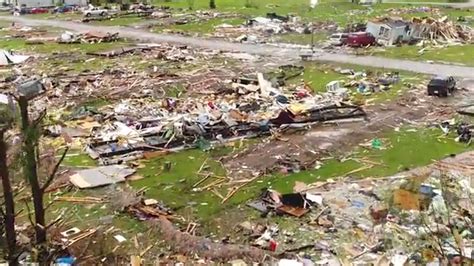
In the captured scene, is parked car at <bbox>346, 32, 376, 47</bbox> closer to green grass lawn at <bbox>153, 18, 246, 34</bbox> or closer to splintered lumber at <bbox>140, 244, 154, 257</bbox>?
green grass lawn at <bbox>153, 18, 246, 34</bbox>

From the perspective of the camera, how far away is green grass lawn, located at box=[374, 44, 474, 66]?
26.9 m

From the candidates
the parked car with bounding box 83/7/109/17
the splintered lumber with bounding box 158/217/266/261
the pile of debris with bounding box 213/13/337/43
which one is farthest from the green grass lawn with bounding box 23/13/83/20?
the splintered lumber with bounding box 158/217/266/261

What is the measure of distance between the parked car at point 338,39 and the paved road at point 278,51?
2.13 m

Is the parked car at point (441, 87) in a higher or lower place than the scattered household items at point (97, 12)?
higher

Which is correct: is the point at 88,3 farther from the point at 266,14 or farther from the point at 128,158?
the point at 128,158

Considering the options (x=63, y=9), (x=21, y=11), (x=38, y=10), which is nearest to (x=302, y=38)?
(x=63, y=9)

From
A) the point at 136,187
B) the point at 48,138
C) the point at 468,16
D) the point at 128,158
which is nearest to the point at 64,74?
the point at 48,138

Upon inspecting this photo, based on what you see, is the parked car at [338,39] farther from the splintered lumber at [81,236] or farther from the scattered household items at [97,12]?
the splintered lumber at [81,236]

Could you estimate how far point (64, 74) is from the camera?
2653cm

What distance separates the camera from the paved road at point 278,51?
990 inches

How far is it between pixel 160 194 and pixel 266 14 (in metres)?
31.1

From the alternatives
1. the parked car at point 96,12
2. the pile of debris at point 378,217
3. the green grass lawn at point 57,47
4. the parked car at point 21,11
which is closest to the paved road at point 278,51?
the green grass lawn at point 57,47

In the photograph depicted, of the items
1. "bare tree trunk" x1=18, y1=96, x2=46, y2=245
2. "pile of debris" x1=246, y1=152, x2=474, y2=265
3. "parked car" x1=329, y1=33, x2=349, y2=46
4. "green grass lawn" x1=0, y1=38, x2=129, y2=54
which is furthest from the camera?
"green grass lawn" x1=0, y1=38, x2=129, y2=54

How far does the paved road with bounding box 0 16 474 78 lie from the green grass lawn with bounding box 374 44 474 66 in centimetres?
95
